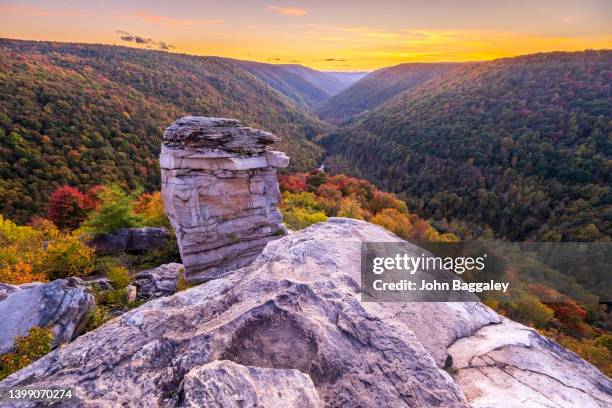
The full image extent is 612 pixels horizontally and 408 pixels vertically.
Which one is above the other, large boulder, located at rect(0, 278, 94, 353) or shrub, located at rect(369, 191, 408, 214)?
large boulder, located at rect(0, 278, 94, 353)

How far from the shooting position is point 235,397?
15.6 feet

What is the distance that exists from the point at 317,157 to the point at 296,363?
96.3m

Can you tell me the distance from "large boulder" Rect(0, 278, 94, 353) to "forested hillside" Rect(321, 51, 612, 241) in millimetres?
58601

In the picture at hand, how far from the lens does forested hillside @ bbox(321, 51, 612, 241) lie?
192ft

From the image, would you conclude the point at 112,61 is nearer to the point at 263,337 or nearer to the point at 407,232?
the point at 407,232

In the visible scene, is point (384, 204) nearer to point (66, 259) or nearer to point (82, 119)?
point (66, 259)

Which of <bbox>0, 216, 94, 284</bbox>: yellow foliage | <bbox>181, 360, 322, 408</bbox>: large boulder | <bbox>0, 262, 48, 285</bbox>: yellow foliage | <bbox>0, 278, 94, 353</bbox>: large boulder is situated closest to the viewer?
<bbox>181, 360, 322, 408</bbox>: large boulder

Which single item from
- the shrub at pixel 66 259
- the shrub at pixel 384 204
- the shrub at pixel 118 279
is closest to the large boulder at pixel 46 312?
the shrub at pixel 118 279

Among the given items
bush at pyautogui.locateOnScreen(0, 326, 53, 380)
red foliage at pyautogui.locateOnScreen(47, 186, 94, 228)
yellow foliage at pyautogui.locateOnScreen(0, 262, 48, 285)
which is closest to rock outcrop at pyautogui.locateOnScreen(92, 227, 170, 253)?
yellow foliage at pyautogui.locateOnScreen(0, 262, 48, 285)

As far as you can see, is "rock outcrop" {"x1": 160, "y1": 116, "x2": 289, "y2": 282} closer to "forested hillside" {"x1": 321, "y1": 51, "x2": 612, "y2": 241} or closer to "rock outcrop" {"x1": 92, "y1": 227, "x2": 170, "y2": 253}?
"rock outcrop" {"x1": 92, "y1": 227, "x2": 170, "y2": 253}

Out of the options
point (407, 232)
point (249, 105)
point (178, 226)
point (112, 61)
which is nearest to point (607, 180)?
point (407, 232)

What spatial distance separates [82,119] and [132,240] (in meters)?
39.3

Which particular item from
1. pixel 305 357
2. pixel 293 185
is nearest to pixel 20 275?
pixel 305 357

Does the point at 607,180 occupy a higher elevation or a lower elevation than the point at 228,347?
lower
